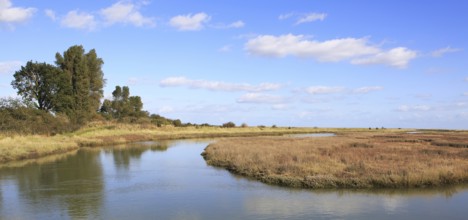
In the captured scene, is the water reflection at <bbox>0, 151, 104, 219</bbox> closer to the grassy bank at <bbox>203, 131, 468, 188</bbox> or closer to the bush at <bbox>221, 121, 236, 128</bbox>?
the grassy bank at <bbox>203, 131, 468, 188</bbox>

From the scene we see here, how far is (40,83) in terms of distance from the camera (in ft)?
233

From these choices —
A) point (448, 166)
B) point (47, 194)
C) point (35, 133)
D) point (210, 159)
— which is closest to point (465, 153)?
point (448, 166)

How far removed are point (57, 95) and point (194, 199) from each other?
194 ft

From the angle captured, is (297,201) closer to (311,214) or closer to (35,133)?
(311,214)

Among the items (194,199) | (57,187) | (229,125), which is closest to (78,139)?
(57,187)

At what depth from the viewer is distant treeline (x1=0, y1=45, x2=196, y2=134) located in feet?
193

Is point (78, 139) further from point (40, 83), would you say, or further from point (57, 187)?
point (57, 187)

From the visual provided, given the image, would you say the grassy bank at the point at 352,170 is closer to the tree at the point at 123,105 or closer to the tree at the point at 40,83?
the tree at the point at 40,83

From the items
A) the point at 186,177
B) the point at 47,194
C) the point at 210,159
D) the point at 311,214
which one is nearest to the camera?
the point at 311,214

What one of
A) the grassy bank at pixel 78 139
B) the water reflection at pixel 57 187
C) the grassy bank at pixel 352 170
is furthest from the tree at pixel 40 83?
the grassy bank at pixel 352 170

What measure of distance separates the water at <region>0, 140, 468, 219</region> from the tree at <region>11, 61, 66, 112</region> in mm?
44774

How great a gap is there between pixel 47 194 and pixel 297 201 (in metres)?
12.9

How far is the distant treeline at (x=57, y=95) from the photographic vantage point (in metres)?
58.8

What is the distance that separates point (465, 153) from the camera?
3325cm
